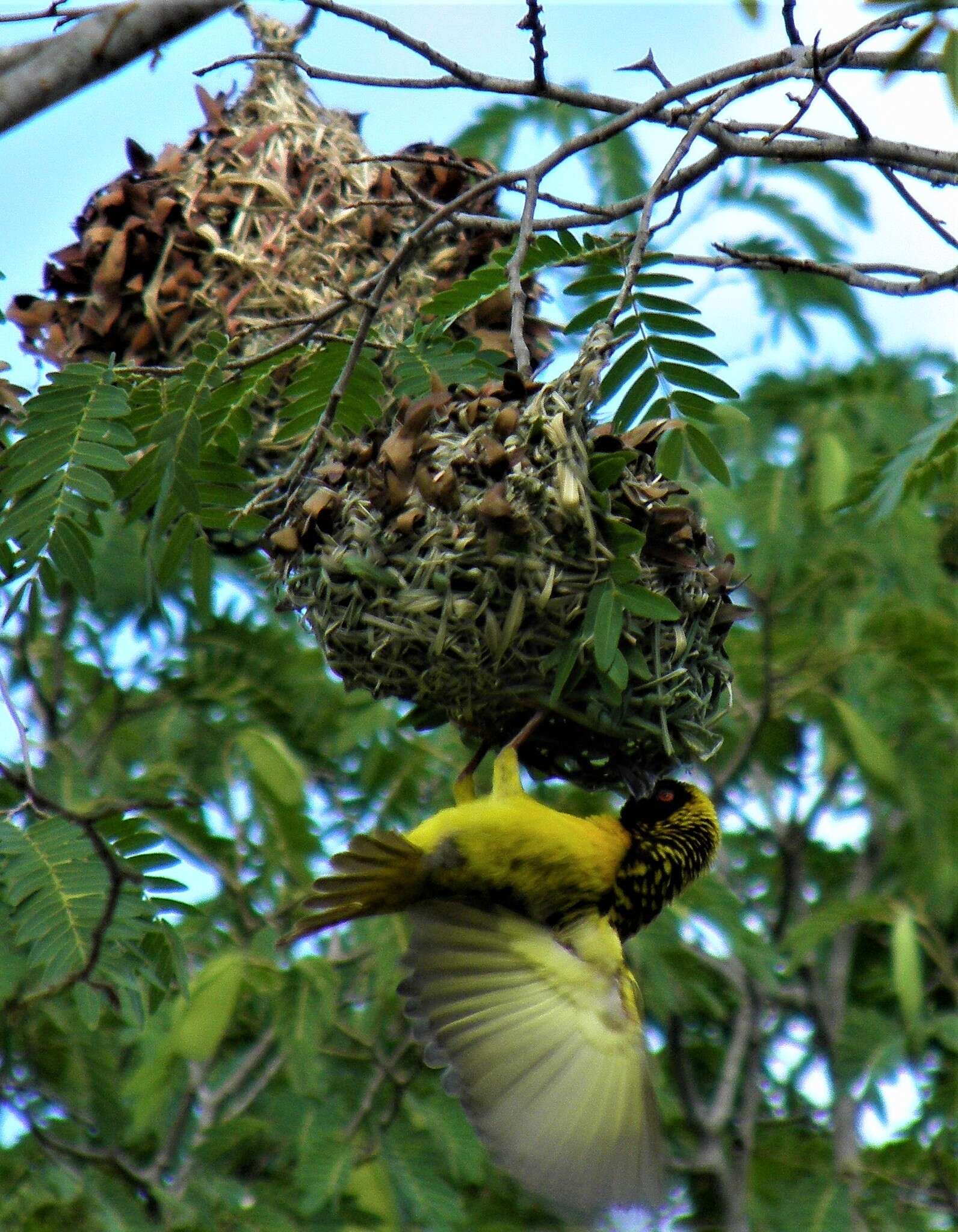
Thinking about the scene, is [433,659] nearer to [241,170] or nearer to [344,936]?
[241,170]

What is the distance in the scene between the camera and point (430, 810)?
585 centimetres

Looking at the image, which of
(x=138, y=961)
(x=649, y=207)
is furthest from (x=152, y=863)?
(x=649, y=207)

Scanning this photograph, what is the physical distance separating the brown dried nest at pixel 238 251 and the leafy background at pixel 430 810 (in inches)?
18.7

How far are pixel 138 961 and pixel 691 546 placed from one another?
1226 millimetres

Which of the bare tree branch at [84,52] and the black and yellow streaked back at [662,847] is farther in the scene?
the black and yellow streaked back at [662,847]

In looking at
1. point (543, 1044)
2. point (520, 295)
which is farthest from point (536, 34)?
point (543, 1044)

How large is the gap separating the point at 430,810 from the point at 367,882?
2.91m

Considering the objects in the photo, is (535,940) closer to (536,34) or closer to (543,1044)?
(543,1044)

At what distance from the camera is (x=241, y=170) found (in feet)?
12.7

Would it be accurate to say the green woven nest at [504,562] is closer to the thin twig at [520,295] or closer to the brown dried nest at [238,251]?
the thin twig at [520,295]

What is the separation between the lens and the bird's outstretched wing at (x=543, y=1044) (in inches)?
107

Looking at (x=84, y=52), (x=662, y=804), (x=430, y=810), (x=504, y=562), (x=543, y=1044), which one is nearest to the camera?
(x=84, y=52)

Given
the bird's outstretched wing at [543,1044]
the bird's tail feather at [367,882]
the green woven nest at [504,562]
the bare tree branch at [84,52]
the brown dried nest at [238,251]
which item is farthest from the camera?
the brown dried nest at [238,251]

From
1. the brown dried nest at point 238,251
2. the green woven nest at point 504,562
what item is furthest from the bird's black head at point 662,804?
the brown dried nest at point 238,251
